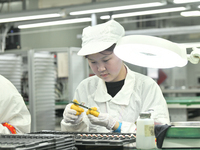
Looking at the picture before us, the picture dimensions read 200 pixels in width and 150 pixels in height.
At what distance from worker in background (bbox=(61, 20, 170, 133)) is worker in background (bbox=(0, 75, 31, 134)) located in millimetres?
299

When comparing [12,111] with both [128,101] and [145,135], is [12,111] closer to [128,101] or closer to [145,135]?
[128,101]

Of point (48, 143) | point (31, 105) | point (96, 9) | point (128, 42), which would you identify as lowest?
point (31, 105)

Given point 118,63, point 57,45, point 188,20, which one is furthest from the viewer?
point 57,45

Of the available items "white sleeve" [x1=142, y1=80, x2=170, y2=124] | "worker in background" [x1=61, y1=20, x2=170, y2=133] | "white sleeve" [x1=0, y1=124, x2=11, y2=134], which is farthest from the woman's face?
"white sleeve" [x1=0, y1=124, x2=11, y2=134]

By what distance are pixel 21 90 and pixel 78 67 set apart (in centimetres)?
132

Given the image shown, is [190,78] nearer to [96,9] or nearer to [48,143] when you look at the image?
[96,9]

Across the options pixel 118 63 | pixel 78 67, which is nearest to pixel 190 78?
pixel 78 67

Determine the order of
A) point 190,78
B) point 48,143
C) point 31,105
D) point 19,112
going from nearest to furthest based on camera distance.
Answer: point 48,143 < point 19,112 < point 31,105 < point 190,78

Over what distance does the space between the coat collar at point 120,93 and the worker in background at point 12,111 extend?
59 cm

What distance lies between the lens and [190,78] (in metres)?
13.9

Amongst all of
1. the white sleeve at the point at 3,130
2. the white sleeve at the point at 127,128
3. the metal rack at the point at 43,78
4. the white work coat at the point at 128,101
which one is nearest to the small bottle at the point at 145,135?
the white sleeve at the point at 127,128

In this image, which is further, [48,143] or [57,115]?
[57,115]

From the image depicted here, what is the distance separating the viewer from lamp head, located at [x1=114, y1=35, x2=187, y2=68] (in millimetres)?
1518

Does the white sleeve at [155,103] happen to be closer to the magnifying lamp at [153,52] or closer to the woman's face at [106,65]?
the woman's face at [106,65]
